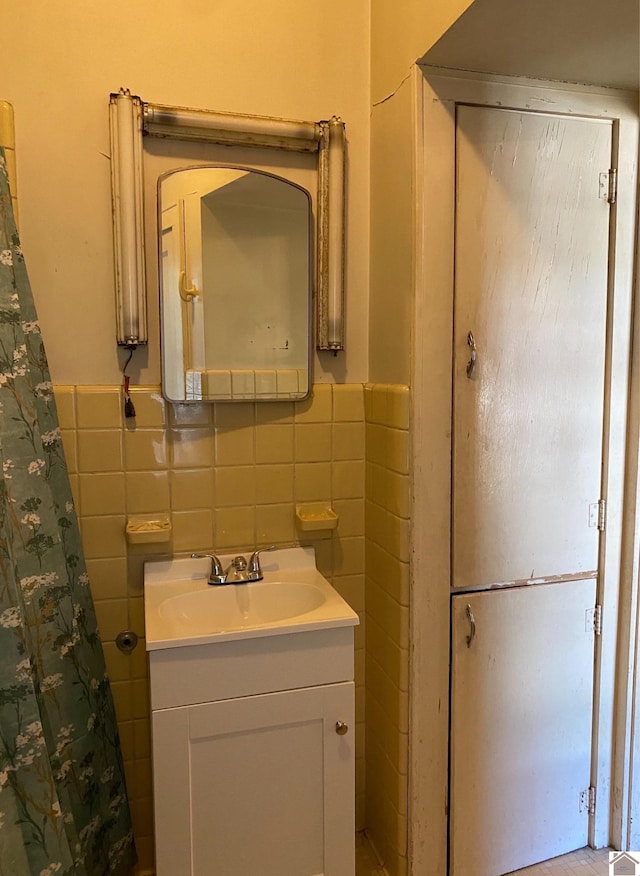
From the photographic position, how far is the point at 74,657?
146 cm

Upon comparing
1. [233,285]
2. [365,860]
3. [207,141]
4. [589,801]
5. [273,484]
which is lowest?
[365,860]

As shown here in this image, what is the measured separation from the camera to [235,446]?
1.69 meters

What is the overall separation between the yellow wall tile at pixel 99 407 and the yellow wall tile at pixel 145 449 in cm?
6

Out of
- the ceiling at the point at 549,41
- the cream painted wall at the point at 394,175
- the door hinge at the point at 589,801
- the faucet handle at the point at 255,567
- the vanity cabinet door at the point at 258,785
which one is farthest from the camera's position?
the door hinge at the point at 589,801

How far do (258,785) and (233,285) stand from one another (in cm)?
125

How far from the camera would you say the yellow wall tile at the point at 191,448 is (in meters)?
1.63

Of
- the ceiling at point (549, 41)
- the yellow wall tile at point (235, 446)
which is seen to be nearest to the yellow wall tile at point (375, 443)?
the yellow wall tile at point (235, 446)

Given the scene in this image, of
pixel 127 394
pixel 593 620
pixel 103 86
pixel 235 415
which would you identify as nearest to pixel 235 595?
pixel 235 415

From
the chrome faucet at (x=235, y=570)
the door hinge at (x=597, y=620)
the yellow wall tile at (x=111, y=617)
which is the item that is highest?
the chrome faucet at (x=235, y=570)

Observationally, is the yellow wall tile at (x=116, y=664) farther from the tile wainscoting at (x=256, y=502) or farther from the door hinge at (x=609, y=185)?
the door hinge at (x=609, y=185)

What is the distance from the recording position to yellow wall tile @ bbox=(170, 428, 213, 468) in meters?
1.63

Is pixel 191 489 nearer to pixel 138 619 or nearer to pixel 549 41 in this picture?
pixel 138 619

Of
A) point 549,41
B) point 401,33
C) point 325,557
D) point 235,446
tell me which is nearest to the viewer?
point 549,41

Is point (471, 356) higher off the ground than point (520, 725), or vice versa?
point (471, 356)
